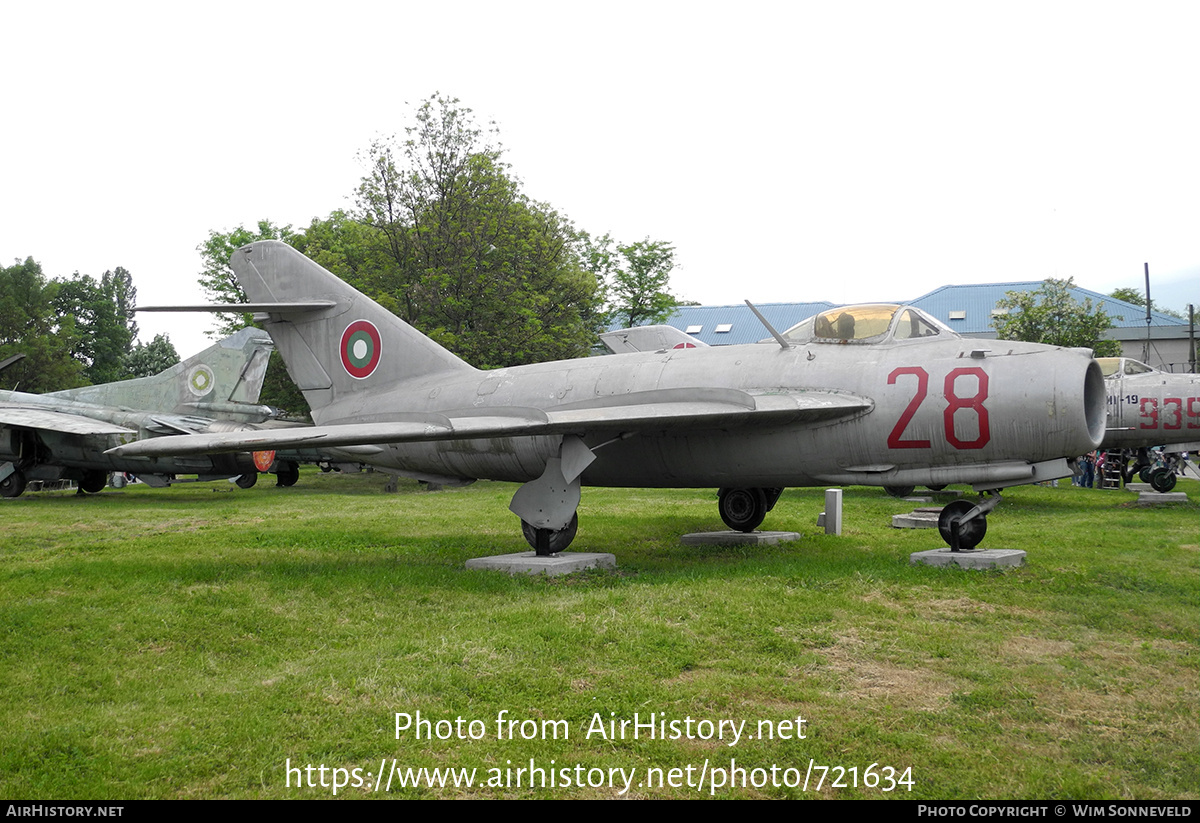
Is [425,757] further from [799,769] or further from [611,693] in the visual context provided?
[799,769]

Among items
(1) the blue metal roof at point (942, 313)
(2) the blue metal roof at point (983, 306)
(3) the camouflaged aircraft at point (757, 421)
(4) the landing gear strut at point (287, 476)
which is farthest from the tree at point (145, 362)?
(3) the camouflaged aircraft at point (757, 421)

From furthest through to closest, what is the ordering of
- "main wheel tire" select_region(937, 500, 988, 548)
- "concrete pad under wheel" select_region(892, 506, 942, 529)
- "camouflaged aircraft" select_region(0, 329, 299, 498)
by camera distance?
"camouflaged aircraft" select_region(0, 329, 299, 498) < "concrete pad under wheel" select_region(892, 506, 942, 529) < "main wheel tire" select_region(937, 500, 988, 548)

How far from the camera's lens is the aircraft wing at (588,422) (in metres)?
8.09

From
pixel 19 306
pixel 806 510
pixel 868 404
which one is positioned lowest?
pixel 806 510

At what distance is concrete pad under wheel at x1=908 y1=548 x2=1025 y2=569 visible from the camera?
8.20 meters

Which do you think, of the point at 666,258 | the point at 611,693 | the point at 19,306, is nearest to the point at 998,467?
the point at 611,693

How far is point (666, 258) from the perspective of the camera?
39.6 m

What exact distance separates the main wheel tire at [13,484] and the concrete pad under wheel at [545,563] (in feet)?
52.7

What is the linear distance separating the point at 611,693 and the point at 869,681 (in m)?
1.47

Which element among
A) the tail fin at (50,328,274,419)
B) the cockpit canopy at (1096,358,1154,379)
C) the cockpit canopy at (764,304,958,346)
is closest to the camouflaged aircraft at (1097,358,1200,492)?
the cockpit canopy at (1096,358,1154,379)

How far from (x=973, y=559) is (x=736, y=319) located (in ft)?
171

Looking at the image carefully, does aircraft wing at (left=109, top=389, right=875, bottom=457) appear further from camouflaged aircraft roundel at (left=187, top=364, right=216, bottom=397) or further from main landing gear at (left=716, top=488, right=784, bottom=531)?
camouflaged aircraft roundel at (left=187, top=364, right=216, bottom=397)

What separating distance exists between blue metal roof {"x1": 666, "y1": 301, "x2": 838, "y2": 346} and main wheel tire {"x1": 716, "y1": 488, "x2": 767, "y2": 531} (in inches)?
1734

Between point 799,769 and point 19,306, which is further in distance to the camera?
point 19,306
